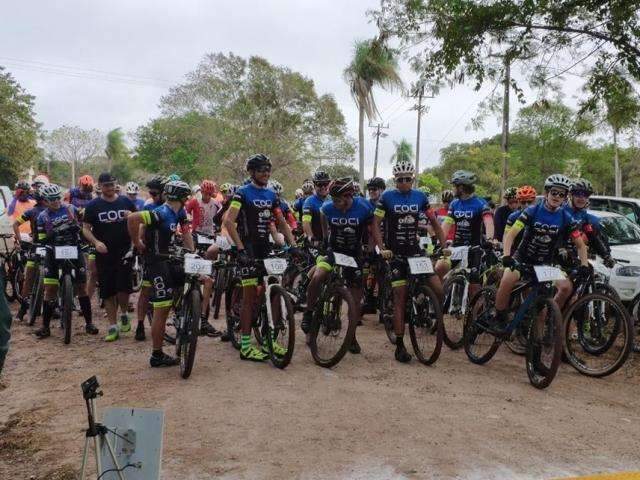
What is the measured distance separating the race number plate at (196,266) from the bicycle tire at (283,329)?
0.74 meters

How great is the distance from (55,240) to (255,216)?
10.3 ft

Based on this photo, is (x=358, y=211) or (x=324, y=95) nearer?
(x=358, y=211)

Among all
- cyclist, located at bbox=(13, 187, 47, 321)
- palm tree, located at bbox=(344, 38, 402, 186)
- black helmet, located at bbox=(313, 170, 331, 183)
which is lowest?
cyclist, located at bbox=(13, 187, 47, 321)

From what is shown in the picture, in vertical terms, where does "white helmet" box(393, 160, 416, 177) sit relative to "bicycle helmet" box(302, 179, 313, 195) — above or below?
below

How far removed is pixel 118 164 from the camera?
7200cm

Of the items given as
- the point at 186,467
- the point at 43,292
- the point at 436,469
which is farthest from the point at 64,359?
the point at 436,469

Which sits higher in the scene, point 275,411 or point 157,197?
point 157,197

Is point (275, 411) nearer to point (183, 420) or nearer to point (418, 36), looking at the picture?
point (183, 420)

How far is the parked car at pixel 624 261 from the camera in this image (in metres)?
9.03

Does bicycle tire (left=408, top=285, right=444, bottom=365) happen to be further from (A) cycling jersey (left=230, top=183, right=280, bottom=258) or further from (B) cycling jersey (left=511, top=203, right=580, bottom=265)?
(A) cycling jersey (left=230, top=183, right=280, bottom=258)

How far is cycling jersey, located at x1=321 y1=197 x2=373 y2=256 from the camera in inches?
280

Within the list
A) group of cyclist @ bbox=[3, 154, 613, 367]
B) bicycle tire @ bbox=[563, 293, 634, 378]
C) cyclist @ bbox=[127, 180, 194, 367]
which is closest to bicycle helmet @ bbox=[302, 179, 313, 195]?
group of cyclist @ bbox=[3, 154, 613, 367]

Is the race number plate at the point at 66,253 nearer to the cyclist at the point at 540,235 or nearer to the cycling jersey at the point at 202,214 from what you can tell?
the cycling jersey at the point at 202,214

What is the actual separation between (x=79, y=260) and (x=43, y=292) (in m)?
1.12
